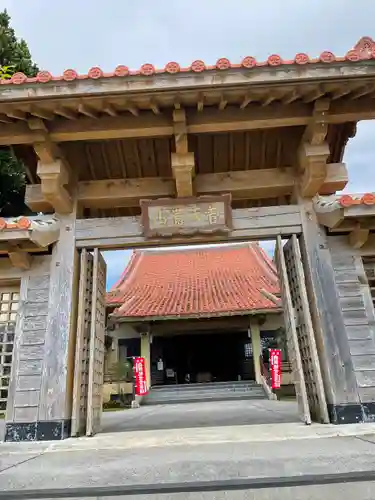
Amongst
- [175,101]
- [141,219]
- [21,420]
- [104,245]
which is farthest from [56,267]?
[175,101]

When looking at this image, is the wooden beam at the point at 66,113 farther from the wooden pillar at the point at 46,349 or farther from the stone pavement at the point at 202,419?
the stone pavement at the point at 202,419

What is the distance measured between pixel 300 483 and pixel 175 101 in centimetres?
360

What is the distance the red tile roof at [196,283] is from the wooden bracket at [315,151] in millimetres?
7335

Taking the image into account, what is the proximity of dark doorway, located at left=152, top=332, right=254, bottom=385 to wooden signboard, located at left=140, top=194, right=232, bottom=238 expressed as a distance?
33.5ft

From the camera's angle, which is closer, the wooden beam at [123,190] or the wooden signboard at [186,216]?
the wooden signboard at [186,216]

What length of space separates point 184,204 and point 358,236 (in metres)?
2.05

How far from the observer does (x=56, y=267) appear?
456 centimetres

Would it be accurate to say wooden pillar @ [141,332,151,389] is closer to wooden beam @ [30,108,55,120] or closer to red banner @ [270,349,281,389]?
red banner @ [270,349,281,389]

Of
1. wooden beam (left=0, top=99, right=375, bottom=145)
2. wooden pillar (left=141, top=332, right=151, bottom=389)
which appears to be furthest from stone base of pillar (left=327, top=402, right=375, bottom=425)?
wooden pillar (left=141, top=332, right=151, bottom=389)

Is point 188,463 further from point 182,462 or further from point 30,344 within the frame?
point 30,344

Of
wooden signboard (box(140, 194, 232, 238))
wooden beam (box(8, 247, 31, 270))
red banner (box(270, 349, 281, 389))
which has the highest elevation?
wooden signboard (box(140, 194, 232, 238))

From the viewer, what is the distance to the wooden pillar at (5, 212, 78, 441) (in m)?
3.99

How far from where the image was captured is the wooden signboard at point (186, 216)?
4598 mm

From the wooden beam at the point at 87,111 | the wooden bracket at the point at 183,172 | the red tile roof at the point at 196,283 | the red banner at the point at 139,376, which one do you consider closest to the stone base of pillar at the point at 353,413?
the wooden bracket at the point at 183,172
